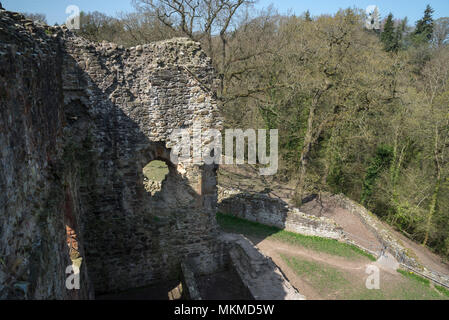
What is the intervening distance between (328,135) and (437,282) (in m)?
8.97

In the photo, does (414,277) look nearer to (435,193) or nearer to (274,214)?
(274,214)

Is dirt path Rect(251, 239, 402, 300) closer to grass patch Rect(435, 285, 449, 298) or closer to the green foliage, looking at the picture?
grass patch Rect(435, 285, 449, 298)

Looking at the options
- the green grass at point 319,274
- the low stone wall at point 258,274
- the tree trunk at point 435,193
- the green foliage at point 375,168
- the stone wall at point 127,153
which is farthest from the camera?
the green foliage at point 375,168

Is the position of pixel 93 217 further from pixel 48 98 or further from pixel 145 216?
pixel 48 98

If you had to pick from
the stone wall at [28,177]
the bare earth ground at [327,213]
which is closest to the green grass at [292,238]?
the bare earth ground at [327,213]

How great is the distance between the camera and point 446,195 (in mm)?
14047

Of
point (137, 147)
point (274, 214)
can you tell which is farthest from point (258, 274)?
point (274, 214)

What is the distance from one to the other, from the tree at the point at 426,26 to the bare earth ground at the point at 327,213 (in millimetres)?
26159

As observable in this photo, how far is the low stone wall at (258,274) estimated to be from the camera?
7.37 m

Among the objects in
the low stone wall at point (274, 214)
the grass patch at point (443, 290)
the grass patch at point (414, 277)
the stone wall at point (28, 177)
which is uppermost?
the stone wall at point (28, 177)

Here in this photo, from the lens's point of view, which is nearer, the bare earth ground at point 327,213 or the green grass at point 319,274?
the green grass at point 319,274

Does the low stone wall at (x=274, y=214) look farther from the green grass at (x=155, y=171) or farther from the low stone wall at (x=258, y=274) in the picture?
the low stone wall at (x=258, y=274)

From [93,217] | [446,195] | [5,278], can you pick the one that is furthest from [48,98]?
[446,195]

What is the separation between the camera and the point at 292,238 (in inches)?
471
